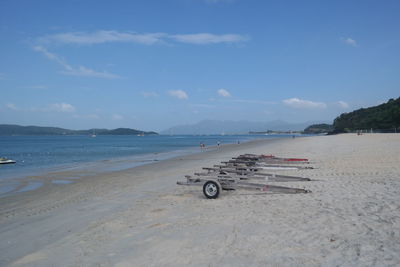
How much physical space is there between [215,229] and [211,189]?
3000mm

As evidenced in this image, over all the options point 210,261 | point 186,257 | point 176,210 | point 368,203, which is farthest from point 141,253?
point 368,203

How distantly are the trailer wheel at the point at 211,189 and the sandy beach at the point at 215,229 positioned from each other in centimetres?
29

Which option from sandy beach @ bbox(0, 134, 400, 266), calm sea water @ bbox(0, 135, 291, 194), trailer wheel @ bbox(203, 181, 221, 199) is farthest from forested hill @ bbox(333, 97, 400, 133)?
trailer wheel @ bbox(203, 181, 221, 199)

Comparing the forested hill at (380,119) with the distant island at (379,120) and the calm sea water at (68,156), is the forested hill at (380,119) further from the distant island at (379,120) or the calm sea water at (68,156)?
the calm sea water at (68,156)

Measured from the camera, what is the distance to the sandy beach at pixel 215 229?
187 inches

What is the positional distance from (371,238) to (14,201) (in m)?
11.6

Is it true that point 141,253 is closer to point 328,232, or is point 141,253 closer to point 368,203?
point 328,232

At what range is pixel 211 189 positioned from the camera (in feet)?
30.0

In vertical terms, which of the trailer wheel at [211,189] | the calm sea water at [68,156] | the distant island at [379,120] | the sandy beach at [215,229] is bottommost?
the calm sea water at [68,156]

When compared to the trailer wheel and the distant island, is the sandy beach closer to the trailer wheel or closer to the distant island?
the trailer wheel

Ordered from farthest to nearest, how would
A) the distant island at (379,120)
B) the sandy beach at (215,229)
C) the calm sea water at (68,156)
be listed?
1. the distant island at (379,120)
2. the calm sea water at (68,156)
3. the sandy beach at (215,229)

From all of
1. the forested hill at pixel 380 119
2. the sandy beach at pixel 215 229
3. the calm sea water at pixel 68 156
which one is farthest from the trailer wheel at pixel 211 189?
the forested hill at pixel 380 119

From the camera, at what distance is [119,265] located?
471 centimetres

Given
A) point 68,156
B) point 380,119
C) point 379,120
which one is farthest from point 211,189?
point 379,120
